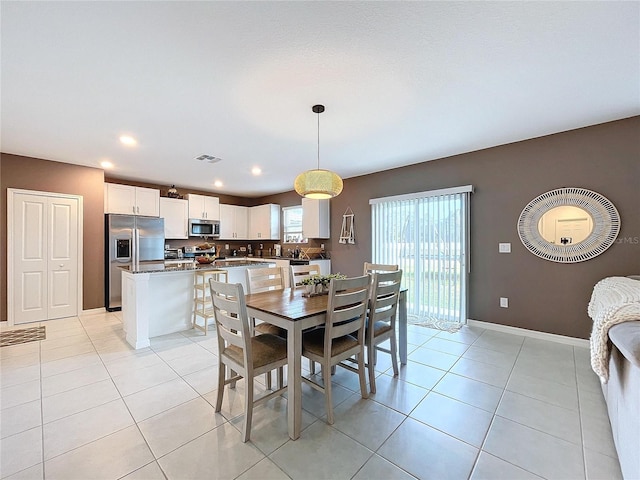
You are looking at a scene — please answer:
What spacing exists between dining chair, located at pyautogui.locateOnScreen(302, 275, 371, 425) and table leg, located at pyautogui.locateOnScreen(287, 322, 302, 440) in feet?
0.67

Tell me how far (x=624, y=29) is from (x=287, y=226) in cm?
583

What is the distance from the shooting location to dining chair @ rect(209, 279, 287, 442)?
169 cm

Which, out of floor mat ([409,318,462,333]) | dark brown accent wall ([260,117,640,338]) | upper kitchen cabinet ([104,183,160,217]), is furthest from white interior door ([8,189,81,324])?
dark brown accent wall ([260,117,640,338])

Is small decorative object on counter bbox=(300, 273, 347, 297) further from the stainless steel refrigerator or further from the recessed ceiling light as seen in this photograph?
the stainless steel refrigerator

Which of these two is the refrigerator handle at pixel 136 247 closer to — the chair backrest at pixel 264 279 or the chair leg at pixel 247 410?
the chair backrest at pixel 264 279

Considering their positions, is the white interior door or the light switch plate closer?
the light switch plate

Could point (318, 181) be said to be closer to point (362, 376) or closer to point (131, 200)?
point (362, 376)

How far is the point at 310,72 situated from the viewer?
2.06 metres

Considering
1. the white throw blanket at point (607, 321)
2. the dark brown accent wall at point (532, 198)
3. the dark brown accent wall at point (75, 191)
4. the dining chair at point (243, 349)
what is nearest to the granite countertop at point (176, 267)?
the dark brown accent wall at point (75, 191)

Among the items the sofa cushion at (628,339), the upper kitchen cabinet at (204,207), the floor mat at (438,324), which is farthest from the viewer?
the upper kitchen cabinet at (204,207)

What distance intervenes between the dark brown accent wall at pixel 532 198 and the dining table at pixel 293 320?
2.68 metres

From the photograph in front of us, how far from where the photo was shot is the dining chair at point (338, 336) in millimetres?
1859

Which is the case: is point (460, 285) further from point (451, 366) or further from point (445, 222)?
point (451, 366)

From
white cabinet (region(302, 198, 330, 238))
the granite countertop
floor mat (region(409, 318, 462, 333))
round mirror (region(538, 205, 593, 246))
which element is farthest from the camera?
white cabinet (region(302, 198, 330, 238))
